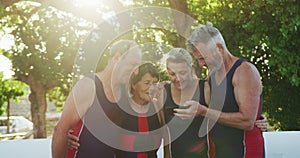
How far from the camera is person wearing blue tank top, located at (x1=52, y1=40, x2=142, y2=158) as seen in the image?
217 centimetres

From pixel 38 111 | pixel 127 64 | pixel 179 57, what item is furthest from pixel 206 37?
pixel 38 111

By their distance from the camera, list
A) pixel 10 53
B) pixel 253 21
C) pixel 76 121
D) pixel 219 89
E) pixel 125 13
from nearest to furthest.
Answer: pixel 76 121, pixel 219 89, pixel 253 21, pixel 125 13, pixel 10 53

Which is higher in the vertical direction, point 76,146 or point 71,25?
point 71,25

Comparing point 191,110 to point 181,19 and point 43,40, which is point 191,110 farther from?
point 43,40

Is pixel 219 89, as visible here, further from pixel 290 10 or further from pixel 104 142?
pixel 290 10

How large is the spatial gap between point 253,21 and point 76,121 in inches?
196

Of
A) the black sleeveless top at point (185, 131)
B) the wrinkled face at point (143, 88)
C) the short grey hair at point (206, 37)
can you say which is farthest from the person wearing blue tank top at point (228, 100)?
the wrinkled face at point (143, 88)

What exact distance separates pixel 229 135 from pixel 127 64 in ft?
1.98

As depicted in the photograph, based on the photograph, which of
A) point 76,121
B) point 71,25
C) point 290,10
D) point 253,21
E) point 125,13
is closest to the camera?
point 76,121

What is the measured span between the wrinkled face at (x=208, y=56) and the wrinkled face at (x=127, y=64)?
11.0 inches

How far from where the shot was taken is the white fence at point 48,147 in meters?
4.21

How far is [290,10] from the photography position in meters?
6.23

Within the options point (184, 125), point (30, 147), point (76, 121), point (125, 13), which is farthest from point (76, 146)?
point (125, 13)

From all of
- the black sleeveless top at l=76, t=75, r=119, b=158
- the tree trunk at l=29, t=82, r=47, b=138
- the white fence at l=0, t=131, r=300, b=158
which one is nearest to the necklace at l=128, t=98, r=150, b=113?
the black sleeveless top at l=76, t=75, r=119, b=158
